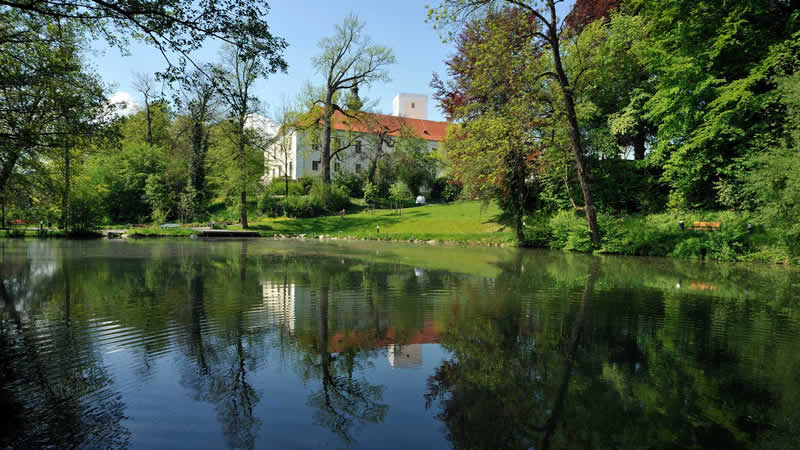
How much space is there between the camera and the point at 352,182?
166ft

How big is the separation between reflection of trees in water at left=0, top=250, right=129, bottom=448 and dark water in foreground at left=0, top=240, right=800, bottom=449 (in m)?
0.02

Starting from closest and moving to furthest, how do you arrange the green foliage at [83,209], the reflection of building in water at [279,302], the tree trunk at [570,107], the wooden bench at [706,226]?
the reflection of building in water at [279,302] < the wooden bench at [706,226] < the tree trunk at [570,107] < the green foliage at [83,209]

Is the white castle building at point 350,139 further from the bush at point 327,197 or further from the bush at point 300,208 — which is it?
the bush at point 327,197

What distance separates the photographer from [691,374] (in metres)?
4.28

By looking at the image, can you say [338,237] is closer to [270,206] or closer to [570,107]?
[270,206]

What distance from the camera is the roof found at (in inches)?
1705

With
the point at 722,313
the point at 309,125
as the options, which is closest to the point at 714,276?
the point at 722,313

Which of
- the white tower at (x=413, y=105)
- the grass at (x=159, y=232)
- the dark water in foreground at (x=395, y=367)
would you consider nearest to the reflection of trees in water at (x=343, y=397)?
the dark water in foreground at (x=395, y=367)

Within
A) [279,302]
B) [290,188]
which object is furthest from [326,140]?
[279,302]

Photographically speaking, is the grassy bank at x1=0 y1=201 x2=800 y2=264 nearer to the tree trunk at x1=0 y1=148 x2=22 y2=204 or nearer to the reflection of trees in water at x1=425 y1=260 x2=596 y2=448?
the reflection of trees in water at x1=425 y1=260 x2=596 y2=448

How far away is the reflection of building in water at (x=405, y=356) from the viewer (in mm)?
4598

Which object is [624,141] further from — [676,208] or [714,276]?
[714,276]

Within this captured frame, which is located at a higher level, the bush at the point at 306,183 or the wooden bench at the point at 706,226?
the bush at the point at 306,183

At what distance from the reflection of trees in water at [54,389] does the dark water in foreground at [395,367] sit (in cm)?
2
